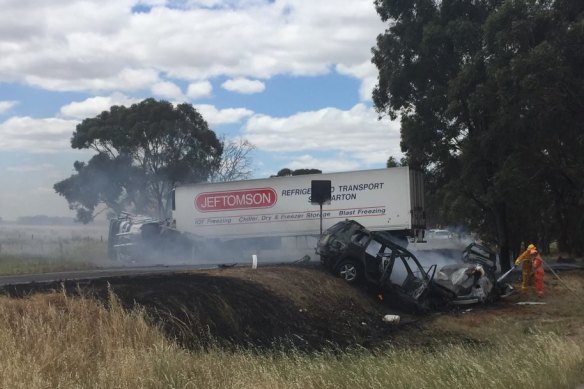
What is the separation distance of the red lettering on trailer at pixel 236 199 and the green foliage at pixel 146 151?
590 inches

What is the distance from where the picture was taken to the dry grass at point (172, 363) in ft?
23.6

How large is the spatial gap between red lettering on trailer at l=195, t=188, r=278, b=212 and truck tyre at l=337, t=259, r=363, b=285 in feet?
40.8

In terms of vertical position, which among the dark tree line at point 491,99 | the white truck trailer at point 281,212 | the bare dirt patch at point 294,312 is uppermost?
the dark tree line at point 491,99

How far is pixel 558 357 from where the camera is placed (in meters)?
8.11

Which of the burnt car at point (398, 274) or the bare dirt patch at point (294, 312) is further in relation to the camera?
the burnt car at point (398, 274)

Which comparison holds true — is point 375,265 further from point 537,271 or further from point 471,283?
point 537,271

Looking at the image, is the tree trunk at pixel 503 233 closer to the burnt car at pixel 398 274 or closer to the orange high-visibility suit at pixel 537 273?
the orange high-visibility suit at pixel 537 273

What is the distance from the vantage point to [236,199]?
30.8 m

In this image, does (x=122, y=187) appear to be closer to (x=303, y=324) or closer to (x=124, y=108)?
(x=124, y=108)

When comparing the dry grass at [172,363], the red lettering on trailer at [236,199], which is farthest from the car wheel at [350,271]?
the red lettering on trailer at [236,199]

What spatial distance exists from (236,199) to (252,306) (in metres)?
18.3

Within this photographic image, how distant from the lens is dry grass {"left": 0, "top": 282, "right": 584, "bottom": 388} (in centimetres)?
718

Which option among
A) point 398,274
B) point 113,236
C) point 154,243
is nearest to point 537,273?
point 398,274

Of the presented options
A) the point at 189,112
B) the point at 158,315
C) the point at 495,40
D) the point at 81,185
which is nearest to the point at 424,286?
the point at 158,315
